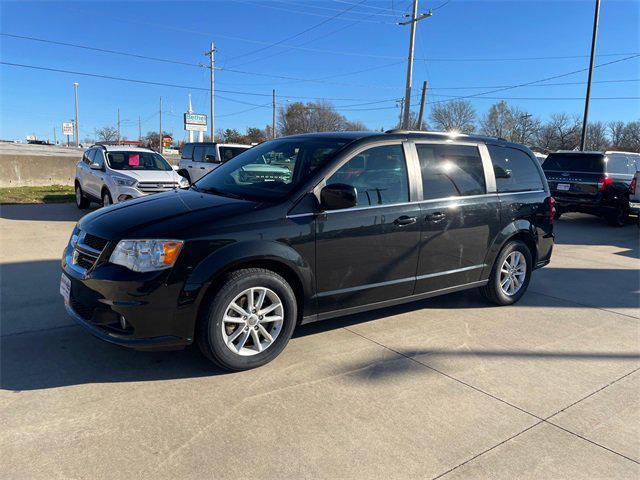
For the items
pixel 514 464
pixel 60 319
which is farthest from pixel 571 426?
pixel 60 319

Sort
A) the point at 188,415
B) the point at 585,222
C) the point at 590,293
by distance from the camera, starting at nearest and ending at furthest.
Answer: the point at 188,415, the point at 590,293, the point at 585,222

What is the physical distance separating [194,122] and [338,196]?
60.7 meters

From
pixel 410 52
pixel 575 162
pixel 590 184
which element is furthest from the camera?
pixel 410 52

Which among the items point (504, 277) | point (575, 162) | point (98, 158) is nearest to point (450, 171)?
point (504, 277)

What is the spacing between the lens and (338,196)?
12.2 ft

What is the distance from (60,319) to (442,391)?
351 cm

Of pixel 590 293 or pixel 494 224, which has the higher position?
pixel 494 224

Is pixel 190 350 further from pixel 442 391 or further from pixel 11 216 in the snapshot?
pixel 11 216

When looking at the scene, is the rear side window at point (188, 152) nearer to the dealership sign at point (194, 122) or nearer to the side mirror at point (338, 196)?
the side mirror at point (338, 196)

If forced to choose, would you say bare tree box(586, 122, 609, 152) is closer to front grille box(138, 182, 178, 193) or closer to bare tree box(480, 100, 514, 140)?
bare tree box(480, 100, 514, 140)

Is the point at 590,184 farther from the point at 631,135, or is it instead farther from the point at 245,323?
the point at 631,135

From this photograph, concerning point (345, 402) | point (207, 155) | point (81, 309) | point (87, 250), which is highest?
point (207, 155)

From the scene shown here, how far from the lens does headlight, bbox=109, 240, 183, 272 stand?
3.30 meters

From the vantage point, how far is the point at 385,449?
2793 mm
